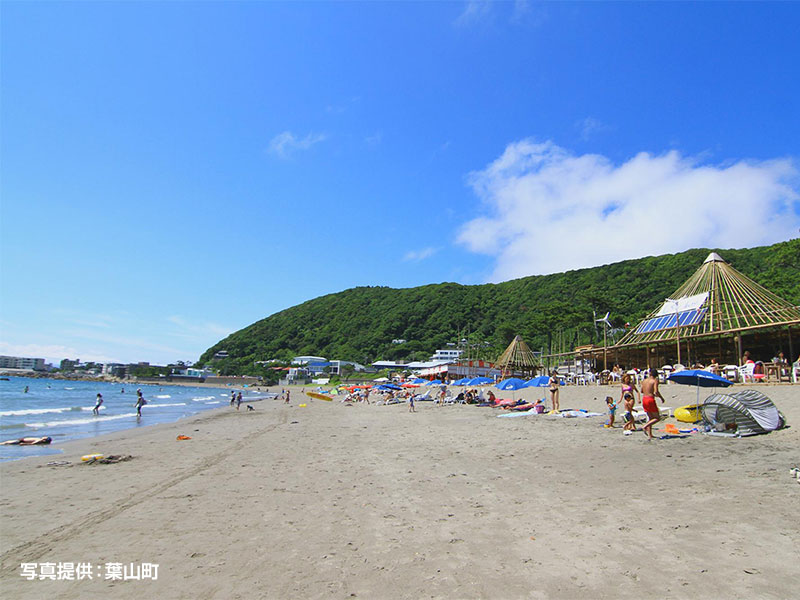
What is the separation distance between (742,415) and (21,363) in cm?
22720

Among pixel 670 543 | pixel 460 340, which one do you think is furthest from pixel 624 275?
pixel 670 543

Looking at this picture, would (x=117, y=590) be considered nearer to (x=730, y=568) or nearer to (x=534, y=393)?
(x=730, y=568)

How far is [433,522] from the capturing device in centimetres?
486

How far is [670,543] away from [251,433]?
14088 mm

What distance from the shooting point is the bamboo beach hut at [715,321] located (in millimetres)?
20750

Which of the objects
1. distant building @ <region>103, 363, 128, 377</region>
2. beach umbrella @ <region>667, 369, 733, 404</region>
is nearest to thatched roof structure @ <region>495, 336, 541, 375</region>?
beach umbrella @ <region>667, 369, 733, 404</region>

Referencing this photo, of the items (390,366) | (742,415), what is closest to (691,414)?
(742,415)

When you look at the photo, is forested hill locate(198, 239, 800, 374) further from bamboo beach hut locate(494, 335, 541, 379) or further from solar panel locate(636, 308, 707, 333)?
solar panel locate(636, 308, 707, 333)

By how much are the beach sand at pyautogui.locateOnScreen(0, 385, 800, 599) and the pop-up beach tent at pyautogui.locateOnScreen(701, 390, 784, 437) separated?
39 centimetres

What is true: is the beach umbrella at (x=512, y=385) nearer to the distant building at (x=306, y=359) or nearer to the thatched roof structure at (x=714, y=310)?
the thatched roof structure at (x=714, y=310)

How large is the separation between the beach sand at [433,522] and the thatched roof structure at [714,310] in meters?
14.9

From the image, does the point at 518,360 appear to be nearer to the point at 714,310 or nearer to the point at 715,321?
the point at 714,310

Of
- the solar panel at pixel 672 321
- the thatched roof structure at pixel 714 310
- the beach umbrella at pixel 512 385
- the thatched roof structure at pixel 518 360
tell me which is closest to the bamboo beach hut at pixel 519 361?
the thatched roof structure at pixel 518 360

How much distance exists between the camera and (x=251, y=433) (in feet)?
50.9
